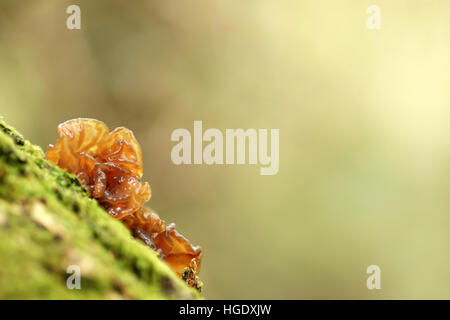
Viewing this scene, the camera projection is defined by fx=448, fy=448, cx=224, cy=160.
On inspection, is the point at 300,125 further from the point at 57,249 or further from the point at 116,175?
the point at 57,249

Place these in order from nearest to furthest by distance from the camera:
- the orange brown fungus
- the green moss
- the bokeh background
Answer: the green moss < the orange brown fungus < the bokeh background

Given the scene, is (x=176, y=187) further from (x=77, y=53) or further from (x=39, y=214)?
(x=39, y=214)

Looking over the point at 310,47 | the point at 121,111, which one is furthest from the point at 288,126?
the point at 121,111

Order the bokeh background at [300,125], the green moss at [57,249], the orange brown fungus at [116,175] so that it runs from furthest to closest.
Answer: the bokeh background at [300,125], the orange brown fungus at [116,175], the green moss at [57,249]

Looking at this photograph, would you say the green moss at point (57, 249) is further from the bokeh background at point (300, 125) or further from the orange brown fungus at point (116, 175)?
the bokeh background at point (300, 125)

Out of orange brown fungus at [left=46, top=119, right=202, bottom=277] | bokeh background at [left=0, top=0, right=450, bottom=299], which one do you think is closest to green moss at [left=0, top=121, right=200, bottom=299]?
orange brown fungus at [left=46, top=119, right=202, bottom=277]

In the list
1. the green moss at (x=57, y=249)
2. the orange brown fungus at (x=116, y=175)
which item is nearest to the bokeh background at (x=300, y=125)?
the orange brown fungus at (x=116, y=175)

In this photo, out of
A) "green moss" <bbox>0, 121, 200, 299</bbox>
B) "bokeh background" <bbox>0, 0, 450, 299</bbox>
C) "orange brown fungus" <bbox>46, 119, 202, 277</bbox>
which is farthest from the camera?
"bokeh background" <bbox>0, 0, 450, 299</bbox>

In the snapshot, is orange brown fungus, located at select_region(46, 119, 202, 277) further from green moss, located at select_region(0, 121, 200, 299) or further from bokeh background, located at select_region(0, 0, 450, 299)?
bokeh background, located at select_region(0, 0, 450, 299)

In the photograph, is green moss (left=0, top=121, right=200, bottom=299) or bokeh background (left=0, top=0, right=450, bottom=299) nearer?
green moss (left=0, top=121, right=200, bottom=299)
